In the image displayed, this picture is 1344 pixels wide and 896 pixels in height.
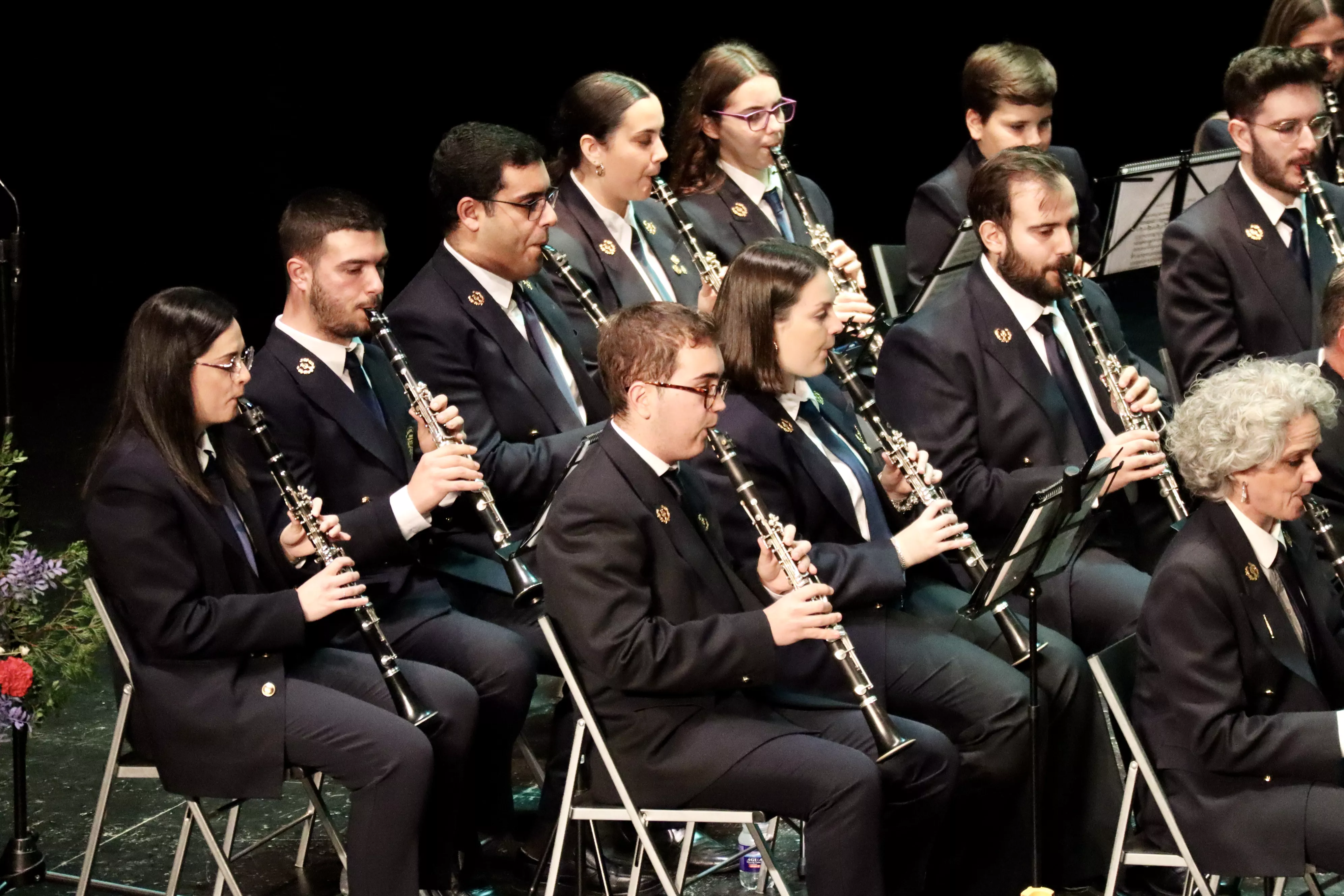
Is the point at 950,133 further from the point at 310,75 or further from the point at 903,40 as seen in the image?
the point at 310,75

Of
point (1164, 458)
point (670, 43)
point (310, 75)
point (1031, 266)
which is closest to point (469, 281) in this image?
point (1031, 266)

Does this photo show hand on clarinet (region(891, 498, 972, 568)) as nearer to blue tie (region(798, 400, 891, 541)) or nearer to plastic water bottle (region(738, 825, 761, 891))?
blue tie (region(798, 400, 891, 541))

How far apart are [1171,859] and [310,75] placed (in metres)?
6.45

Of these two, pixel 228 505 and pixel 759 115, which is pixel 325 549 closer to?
pixel 228 505

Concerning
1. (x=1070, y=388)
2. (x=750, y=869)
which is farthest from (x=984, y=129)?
(x=750, y=869)

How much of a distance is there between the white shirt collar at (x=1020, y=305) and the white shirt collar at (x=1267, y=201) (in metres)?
0.99

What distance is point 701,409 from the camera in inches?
150

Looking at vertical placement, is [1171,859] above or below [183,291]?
below

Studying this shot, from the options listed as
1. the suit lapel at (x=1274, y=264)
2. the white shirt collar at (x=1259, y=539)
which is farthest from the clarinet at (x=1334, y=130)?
the white shirt collar at (x=1259, y=539)

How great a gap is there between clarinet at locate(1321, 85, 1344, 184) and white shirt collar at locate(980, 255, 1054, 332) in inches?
63.9

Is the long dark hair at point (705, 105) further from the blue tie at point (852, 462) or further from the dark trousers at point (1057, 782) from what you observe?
the dark trousers at point (1057, 782)

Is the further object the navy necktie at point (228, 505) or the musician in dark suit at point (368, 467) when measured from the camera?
the musician in dark suit at point (368, 467)

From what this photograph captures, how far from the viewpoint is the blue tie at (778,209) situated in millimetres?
5871

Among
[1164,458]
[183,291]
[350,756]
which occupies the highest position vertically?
[183,291]
